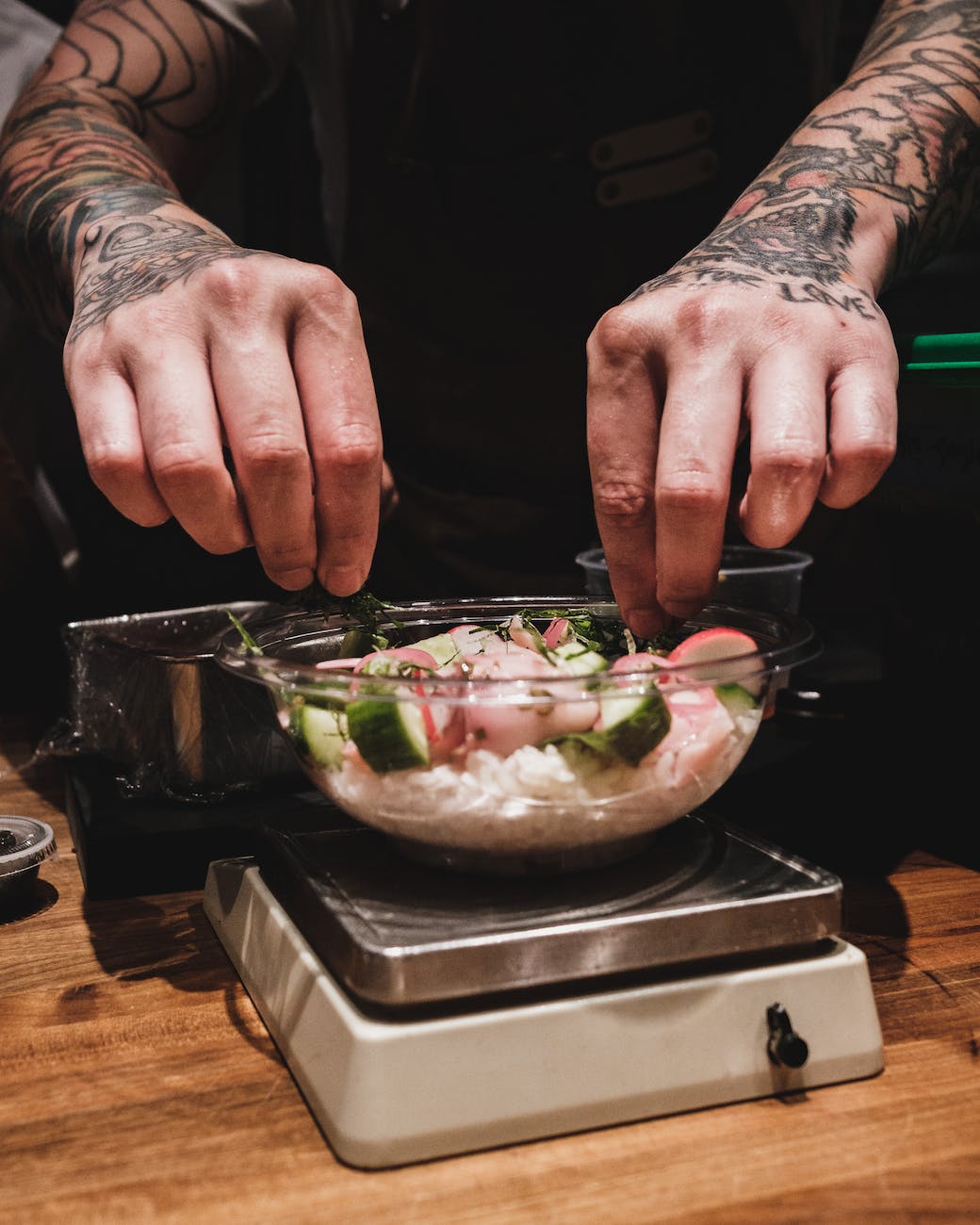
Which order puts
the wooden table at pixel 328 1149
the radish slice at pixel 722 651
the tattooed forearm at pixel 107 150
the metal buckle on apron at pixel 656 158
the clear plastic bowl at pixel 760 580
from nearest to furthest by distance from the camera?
the wooden table at pixel 328 1149
the radish slice at pixel 722 651
the tattooed forearm at pixel 107 150
the clear plastic bowl at pixel 760 580
the metal buckle on apron at pixel 656 158

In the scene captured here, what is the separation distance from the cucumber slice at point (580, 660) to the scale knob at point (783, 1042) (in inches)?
9.1

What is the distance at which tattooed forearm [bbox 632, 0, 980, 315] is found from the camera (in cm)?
87

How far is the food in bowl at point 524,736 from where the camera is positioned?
670 mm

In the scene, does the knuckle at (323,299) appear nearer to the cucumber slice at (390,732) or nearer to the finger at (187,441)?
the finger at (187,441)

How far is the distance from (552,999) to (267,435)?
1.34ft

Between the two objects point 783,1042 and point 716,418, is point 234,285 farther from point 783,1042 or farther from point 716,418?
point 783,1042

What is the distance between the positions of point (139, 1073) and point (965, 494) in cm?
79

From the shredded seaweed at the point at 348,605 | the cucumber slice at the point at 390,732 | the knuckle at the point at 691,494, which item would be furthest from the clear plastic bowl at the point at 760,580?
the cucumber slice at the point at 390,732

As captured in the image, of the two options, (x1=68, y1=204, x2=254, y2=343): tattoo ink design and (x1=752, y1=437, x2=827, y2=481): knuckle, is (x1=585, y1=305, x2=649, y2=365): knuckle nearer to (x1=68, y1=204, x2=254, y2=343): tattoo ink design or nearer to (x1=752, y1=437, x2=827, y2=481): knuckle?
(x1=752, y1=437, x2=827, y2=481): knuckle

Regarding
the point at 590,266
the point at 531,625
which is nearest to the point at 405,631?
the point at 531,625

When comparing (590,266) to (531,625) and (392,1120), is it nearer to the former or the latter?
(531,625)

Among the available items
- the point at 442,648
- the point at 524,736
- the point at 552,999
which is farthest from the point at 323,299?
the point at 552,999

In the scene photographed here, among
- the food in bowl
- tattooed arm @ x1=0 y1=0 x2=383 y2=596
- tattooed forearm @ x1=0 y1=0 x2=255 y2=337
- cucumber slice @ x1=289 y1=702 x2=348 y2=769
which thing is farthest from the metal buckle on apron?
cucumber slice @ x1=289 y1=702 x2=348 y2=769

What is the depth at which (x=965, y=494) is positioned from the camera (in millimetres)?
992
